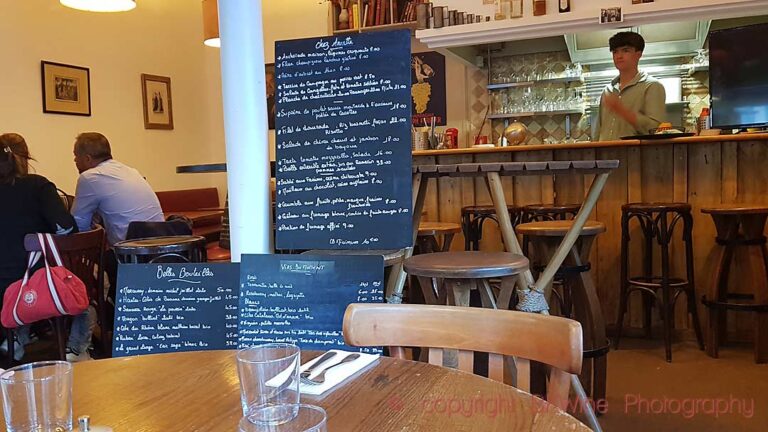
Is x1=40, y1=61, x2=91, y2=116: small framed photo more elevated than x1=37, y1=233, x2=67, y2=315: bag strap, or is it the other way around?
x1=40, y1=61, x2=91, y2=116: small framed photo

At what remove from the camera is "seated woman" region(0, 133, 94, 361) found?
336 centimetres

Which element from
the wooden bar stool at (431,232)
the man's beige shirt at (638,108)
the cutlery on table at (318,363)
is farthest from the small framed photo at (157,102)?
the cutlery on table at (318,363)

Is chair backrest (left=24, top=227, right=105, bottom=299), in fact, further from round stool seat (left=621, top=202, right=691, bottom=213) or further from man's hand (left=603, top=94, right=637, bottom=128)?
man's hand (left=603, top=94, right=637, bottom=128)

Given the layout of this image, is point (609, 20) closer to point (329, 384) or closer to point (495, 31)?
point (495, 31)

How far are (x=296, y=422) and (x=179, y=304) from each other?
3.91 feet

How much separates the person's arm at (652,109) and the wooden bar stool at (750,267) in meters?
1.28

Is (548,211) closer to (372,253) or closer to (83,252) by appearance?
(372,253)

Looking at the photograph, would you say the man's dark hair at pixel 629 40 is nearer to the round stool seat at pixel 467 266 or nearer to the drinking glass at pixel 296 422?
the round stool seat at pixel 467 266

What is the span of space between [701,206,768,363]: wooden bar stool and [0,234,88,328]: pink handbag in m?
3.36

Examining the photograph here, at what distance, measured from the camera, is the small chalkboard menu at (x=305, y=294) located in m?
1.71

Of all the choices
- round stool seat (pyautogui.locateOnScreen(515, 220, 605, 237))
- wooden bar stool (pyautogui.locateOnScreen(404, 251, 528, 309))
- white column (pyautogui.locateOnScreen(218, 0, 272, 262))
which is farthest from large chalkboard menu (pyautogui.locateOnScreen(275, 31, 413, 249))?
round stool seat (pyautogui.locateOnScreen(515, 220, 605, 237))

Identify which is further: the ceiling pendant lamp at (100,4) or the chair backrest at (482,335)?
the ceiling pendant lamp at (100,4)

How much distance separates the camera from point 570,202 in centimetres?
396

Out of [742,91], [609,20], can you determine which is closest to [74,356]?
[609,20]
